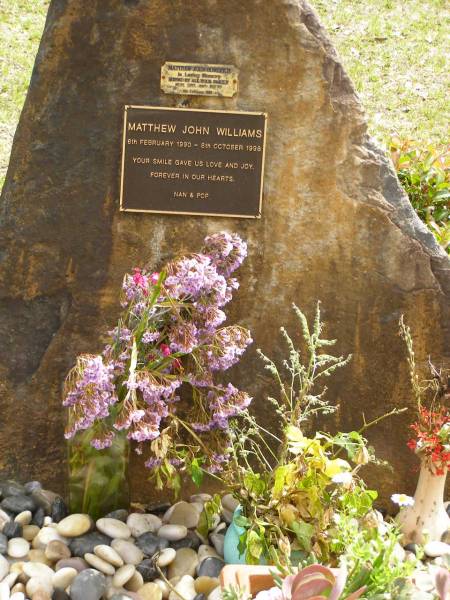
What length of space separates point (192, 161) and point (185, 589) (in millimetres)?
1865

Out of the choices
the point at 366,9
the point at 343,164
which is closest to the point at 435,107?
the point at 366,9

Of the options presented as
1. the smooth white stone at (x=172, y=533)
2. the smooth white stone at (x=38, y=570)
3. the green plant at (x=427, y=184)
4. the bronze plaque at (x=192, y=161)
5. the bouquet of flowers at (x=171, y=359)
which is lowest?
the smooth white stone at (x=38, y=570)

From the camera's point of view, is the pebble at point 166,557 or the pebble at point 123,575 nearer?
A: the pebble at point 123,575

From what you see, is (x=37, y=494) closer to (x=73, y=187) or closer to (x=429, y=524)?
(x=73, y=187)

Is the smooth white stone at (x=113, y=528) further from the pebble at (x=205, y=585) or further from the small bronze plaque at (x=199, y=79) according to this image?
the small bronze plaque at (x=199, y=79)

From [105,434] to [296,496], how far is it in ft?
2.62

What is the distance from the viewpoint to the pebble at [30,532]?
3590 millimetres

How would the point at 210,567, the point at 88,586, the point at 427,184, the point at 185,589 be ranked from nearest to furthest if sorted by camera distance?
1. the point at 88,586
2. the point at 185,589
3. the point at 210,567
4. the point at 427,184

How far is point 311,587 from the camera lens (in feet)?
7.34

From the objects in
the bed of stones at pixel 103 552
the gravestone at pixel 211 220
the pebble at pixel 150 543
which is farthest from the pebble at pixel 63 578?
→ the gravestone at pixel 211 220

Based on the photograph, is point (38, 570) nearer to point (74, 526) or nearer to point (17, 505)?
point (74, 526)

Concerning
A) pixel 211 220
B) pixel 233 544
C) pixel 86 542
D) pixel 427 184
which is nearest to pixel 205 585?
pixel 233 544

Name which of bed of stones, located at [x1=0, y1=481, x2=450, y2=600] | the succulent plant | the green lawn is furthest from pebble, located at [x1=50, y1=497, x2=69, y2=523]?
the green lawn

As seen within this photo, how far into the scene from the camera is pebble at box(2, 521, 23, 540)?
3553 mm
